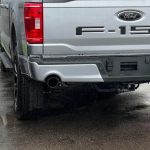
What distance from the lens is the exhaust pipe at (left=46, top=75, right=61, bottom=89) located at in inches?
219

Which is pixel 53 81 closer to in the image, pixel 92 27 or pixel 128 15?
pixel 92 27

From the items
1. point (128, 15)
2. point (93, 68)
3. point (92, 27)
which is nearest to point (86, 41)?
point (92, 27)

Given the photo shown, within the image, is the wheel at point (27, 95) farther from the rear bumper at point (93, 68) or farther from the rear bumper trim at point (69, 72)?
the rear bumper trim at point (69, 72)

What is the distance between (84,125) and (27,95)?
0.82 metres

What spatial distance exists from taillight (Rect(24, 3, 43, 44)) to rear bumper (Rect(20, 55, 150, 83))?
0.22 m

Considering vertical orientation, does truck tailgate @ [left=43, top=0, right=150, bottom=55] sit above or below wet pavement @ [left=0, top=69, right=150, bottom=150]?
above

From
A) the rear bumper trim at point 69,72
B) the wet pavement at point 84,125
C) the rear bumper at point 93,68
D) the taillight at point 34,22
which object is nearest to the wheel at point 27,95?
the wet pavement at point 84,125

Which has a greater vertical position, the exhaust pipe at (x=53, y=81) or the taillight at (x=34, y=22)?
the taillight at (x=34, y=22)

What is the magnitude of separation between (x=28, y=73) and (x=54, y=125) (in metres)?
0.96

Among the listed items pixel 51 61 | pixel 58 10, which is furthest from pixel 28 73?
pixel 58 10

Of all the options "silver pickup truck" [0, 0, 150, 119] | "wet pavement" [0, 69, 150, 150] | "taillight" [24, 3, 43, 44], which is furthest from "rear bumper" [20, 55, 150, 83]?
"wet pavement" [0, 69, 150, 150]

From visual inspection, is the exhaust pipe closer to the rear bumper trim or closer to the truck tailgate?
the rear bumper trim

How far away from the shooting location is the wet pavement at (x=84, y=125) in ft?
18.3

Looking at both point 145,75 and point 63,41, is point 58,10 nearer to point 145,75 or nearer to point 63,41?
point 63,41
